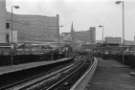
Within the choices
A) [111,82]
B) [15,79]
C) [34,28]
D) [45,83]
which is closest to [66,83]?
[45,83]

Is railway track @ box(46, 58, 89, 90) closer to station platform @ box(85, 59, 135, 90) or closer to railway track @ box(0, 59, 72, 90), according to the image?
station platform @ box(85, 59, 135, 90)

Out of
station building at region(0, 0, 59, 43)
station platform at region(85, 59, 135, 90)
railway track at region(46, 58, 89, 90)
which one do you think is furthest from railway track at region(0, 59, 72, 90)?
station building at region(0, 0, 59, 43)

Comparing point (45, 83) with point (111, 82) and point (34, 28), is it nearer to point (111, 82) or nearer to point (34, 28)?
point (111, 82)

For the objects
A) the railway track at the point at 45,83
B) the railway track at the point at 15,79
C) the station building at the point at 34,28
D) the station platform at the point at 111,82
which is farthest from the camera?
the station building at the point at 34,28

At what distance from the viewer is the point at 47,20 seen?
161m

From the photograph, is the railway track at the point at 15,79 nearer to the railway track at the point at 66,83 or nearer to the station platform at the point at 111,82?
the railway track at the point at 66,83

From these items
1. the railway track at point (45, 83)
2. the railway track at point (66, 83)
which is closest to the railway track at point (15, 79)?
the railway track at point (45, 83)

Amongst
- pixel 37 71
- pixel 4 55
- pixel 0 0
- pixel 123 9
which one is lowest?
pixel 37 71

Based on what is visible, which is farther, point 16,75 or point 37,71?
point 37,71

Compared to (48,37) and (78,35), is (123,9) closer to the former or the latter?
(48,37)

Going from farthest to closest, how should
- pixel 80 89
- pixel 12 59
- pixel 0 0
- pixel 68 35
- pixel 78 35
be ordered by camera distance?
pixel 78 35 < pixel 68 35 < pixel 0 0 < pixel 12 59 < pixel 80 89

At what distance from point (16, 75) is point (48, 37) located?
131 metres

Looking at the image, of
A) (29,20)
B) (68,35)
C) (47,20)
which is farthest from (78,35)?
(68,35)

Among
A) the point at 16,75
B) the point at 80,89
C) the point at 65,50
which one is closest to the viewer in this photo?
the point at 80,89
